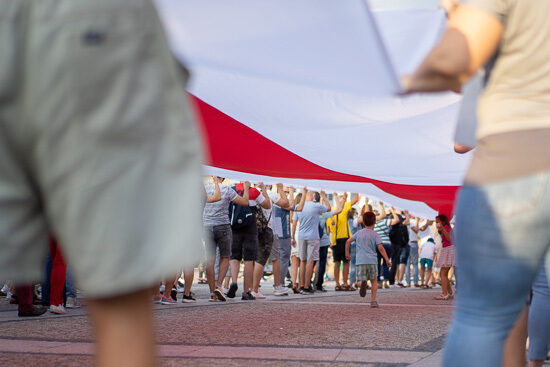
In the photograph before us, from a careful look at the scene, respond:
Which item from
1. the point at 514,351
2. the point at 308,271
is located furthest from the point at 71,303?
the point at 514,351

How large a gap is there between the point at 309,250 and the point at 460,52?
1088 centimetres

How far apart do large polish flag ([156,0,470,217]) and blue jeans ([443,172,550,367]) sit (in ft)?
1.59

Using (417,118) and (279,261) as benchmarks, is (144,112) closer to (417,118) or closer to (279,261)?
(417,118)

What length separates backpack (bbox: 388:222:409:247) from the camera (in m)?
16.4

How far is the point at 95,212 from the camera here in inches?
42.0

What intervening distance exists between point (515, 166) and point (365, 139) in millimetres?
4972

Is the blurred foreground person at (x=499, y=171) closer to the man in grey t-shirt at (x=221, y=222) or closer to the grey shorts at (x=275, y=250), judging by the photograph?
the man in grey t-shirt at (x=221, y=222)

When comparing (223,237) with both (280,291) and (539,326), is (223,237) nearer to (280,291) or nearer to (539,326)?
(280,291)

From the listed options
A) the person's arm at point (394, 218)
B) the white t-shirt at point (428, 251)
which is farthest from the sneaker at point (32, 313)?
the white t-shirt at point (428, 251)

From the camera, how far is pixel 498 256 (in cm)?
172

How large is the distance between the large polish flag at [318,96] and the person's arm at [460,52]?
271 mm

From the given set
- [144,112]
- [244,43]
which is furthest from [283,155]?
[144,112]

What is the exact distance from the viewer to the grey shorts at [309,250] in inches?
493

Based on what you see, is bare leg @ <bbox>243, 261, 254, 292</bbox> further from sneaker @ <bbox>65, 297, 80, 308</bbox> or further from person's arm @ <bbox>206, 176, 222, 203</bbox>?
sneaker @ <bbox>65, 297, 80, 308</bbox>
